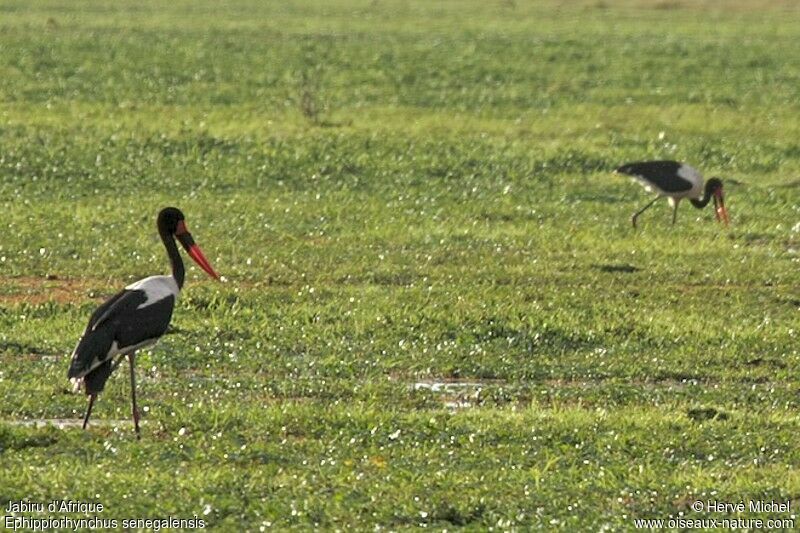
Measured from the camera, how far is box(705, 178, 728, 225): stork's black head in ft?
61.9

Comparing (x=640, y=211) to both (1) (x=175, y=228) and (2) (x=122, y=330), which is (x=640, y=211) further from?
(2) (x=122, y=330)

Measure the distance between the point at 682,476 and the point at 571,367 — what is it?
2909 mm

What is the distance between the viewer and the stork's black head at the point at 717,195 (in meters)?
18.9

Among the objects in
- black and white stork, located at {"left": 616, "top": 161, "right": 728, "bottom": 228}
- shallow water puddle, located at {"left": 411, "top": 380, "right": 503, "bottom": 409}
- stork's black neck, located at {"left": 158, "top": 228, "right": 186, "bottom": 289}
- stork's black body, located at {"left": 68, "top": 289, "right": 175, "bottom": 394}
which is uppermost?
stork's black neck, located at {"left": 158, "top": 228, "right": 186, "bottom": 289}

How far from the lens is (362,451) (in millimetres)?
9828

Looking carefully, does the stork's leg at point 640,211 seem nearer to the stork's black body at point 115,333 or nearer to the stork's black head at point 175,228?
the stork's black head at point 175,228

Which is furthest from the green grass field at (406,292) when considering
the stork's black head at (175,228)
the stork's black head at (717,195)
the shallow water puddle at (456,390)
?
the stork's black head at (175,228)

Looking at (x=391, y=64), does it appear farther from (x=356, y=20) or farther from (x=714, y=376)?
(x=714, y=376)

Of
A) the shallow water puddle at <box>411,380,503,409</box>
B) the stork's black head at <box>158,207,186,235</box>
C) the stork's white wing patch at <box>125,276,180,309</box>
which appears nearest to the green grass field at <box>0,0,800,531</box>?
the shallow water puddle at <box>411,380,503,409</box>

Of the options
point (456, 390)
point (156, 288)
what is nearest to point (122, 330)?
point (156, 288)

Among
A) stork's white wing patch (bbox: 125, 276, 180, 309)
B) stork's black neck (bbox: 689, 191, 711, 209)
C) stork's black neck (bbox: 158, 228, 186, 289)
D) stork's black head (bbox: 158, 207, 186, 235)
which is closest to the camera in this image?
stork's white wing patch (bbox: 125, 276, 180, 309)

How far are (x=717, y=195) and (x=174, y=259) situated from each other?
8970mm

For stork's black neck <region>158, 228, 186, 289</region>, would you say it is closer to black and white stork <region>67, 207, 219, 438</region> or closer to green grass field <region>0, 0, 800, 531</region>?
black and white stork <region>67, 207, 219, 438</region>

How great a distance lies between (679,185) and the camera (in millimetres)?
18984
